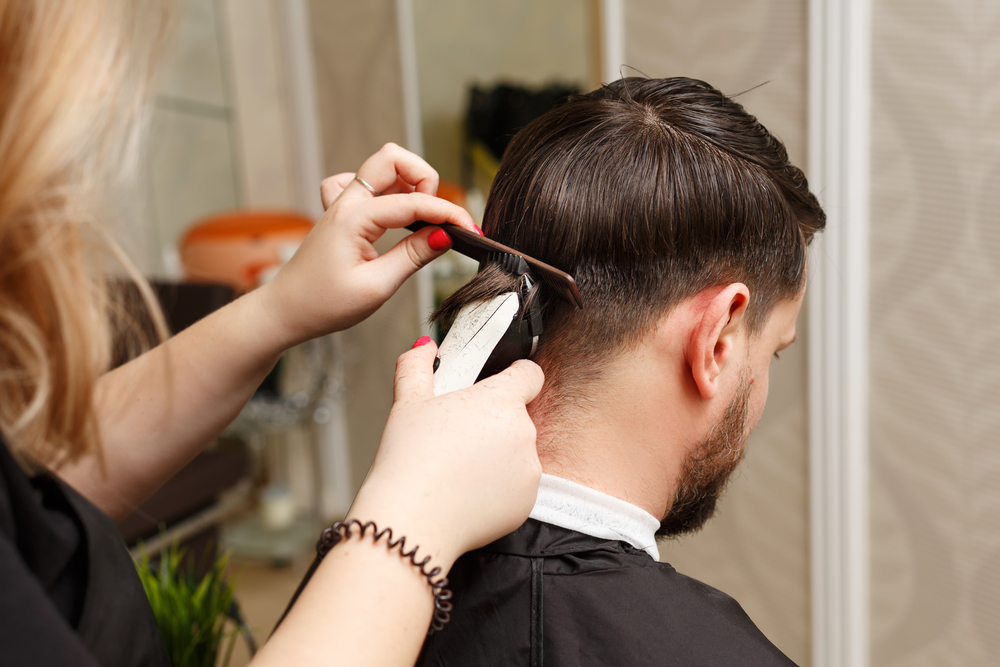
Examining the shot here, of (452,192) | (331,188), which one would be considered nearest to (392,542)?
(331,188)

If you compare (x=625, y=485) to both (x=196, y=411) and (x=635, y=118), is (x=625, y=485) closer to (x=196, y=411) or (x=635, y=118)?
(x=635, y=118)

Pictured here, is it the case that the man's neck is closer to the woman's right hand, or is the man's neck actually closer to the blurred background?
the woman's right hand

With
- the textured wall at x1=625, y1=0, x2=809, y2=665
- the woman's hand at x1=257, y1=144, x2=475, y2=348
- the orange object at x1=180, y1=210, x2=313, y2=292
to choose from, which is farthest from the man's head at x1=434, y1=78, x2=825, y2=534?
the orange object at x1=180, y1=210, x2=313, y2=292

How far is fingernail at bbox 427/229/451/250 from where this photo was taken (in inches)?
32.6

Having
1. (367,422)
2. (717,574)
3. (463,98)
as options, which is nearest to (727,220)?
(717,574)

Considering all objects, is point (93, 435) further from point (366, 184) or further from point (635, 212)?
point (635, 212)

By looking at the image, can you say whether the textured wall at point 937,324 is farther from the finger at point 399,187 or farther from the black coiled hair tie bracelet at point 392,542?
the black coiled hair tie bracelet at point 392,542

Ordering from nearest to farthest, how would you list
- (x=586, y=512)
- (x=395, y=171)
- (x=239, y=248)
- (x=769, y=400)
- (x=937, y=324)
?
(x=586, y=512)
(x=395, y=171)
(x=937, y=324)
(x=769, y=400)
(x=239, y=248)

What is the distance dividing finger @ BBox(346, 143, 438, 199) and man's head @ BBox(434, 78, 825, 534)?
11 centimetres

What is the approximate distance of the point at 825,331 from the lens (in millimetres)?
1697

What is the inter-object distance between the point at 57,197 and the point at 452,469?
0.34m

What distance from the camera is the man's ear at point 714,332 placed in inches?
32.4

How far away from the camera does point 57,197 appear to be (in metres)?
0.49

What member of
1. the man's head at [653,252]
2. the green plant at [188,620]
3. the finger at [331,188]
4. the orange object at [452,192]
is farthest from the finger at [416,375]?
the orange object at [452,192]
